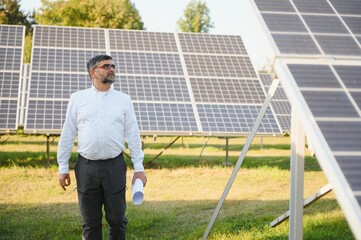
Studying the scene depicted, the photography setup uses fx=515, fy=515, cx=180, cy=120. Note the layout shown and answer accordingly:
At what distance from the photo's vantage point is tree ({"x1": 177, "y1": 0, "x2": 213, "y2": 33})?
48.5 m

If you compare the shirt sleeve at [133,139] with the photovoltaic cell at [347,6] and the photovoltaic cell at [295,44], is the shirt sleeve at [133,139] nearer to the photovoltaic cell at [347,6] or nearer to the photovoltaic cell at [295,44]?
the photovoltaic cell at [295,44]

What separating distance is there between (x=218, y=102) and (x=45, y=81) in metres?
4.15

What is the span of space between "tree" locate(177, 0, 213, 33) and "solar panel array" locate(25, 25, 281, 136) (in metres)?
34.3

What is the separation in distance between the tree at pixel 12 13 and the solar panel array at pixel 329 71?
5238 centimetres

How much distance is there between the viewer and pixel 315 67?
151 inches

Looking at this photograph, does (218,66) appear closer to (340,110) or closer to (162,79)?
(162,79)

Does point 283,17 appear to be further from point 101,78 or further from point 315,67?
point 101,78

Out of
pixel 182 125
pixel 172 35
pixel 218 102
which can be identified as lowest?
pixel 182 125

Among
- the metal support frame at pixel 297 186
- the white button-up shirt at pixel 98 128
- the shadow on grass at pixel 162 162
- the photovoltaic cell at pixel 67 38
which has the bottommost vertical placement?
the metal support frame at pixel 297 186

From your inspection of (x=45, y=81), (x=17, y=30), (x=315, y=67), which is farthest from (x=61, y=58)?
(x=315, y=67)

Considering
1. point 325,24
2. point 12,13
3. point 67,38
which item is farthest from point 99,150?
point 12,13

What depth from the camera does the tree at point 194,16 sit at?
48.5 meters

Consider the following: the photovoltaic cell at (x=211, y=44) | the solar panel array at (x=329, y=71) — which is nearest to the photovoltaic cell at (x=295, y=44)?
the solar panel array at (x=329, y=71)

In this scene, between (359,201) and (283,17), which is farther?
(283,17)
